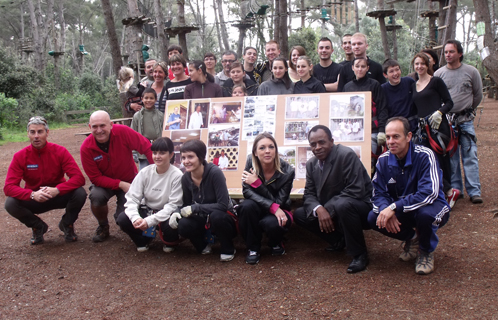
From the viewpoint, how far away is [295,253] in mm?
4477

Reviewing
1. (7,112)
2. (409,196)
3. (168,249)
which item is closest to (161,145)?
(168,249)

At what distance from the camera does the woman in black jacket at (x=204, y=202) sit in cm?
430

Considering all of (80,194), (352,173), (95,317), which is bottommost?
(95,317)

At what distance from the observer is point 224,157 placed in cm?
526

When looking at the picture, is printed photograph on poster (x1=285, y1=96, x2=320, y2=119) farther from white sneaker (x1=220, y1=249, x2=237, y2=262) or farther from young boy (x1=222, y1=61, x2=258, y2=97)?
white sneaker (x1=220, y1=249, x2=237, y2=262)

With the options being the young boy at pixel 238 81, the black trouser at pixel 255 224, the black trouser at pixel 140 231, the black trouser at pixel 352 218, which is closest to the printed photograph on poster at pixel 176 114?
the young boy at pixel 238 81

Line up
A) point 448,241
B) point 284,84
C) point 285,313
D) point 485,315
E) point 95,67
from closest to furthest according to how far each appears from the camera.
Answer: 1. point 485,315
2. point 285,313
3. point 448,241
4. point 284,84
5. point 95,67

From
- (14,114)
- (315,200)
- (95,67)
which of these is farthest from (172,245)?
(95,67)

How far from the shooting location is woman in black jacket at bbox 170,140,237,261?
4.30 meters

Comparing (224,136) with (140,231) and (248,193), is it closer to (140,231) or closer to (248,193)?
(248,193)

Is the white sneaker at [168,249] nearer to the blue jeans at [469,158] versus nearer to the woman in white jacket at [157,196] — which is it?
the woman in white jacket at [157,196]

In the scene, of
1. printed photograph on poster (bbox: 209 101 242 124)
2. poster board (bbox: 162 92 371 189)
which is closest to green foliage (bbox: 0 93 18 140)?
poster board (bbox: 162 92 371 189)

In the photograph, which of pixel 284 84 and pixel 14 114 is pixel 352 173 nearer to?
pixel 284 84

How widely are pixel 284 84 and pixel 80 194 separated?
2.76 meters
